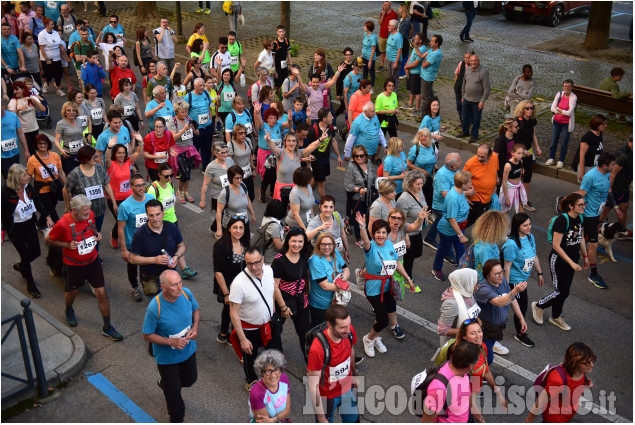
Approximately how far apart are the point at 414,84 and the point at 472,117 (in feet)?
6.75

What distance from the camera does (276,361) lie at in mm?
5434

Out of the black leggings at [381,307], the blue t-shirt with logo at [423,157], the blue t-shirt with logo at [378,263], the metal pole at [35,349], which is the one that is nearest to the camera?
the metal pole at [35,349]

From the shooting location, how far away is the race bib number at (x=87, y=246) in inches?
298

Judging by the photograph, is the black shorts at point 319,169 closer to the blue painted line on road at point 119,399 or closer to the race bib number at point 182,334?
the blue painted line on road at point 119,399

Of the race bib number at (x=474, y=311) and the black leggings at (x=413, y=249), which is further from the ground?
the race bib number at (x=474, y=311)

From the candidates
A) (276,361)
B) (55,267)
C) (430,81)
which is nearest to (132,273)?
(55,267)

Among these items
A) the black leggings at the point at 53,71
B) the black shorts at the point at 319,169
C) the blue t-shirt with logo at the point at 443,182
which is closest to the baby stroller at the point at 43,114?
the black leggings at the point at 53,71

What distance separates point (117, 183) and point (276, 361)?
484 cm

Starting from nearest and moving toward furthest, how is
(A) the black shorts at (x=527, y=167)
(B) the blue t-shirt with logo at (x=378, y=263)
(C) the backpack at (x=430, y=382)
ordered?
1. (C) the backpack at (x=430, y=382)
2. (B) the blue t-shirt with logo at (x=378, y=263)
3. (A) the black shorts at (x=527, y=167)

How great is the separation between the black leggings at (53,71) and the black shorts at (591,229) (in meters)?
12.6

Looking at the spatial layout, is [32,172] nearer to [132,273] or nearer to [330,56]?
[132,273]

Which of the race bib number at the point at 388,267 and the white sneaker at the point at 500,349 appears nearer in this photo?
the race bib number at the point at 388,267

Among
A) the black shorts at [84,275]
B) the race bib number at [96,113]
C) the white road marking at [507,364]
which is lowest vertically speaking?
the white road marking at [507,364]

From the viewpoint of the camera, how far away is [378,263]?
Result: 7363 millimetres
